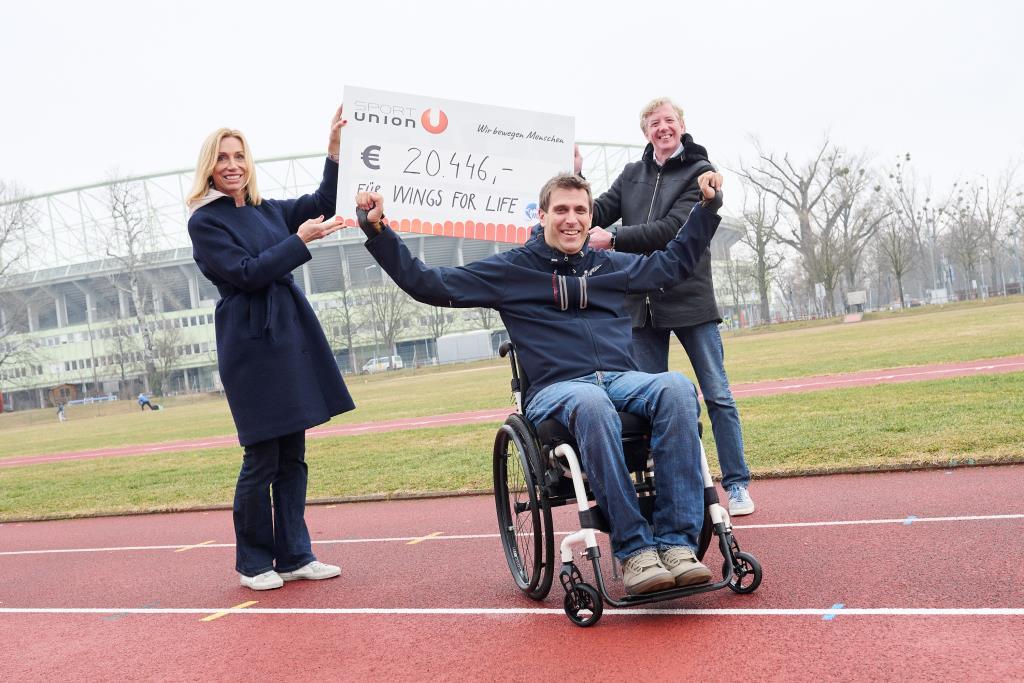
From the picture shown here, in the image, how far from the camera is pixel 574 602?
312 cm

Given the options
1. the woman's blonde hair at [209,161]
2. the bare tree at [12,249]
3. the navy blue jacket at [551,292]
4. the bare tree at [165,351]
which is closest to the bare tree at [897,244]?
the bare tree at [165,351]

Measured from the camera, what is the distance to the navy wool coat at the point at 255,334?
13.7 feet

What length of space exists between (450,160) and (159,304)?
7640 cm

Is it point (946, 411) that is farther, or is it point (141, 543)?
point (946, 411)

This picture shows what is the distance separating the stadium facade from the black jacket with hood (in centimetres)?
6080

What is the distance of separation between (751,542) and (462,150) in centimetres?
242

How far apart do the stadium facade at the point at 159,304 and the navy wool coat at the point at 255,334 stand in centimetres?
6134

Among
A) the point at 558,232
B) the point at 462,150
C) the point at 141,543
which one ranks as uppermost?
the point at 462,150

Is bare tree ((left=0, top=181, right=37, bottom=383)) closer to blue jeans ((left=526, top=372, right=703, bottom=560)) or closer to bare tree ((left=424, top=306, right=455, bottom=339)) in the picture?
bare tree ((left=424, top=306, right=455, bottom=339))

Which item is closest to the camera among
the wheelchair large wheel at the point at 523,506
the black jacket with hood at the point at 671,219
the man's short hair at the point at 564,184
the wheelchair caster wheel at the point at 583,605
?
the wheelchair caster wheel at the point at 583,605

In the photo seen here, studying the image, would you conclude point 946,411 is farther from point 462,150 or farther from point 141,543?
point 141,543

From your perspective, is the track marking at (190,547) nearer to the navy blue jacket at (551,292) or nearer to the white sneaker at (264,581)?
the white sneaker at (264,581)

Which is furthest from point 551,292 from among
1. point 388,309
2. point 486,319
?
point 486,319

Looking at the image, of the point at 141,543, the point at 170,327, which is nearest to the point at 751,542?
the point at 141,543
